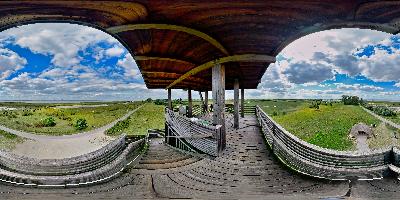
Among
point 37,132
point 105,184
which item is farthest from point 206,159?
point 37,132

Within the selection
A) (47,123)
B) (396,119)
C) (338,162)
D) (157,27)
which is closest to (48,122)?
(47,123)

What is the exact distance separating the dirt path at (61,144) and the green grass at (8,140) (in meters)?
0.74

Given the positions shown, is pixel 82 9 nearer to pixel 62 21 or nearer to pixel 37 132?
pixel 62 21

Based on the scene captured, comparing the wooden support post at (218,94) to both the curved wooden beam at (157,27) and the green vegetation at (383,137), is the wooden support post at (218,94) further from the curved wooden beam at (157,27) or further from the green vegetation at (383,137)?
the green vegetation at (383,137)

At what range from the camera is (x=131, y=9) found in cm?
448

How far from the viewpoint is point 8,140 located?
39312 mm

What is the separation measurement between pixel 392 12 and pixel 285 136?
4131 millimetres

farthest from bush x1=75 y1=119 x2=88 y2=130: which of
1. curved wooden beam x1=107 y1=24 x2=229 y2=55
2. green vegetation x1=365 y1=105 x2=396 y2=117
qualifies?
green vegetation x1=365 y1=105 x2=396 y2=117

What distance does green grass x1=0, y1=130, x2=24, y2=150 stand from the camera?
37.2 meters

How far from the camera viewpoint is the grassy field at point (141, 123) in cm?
4427

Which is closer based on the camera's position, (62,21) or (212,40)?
(62,21)

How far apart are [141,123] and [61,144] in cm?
1417

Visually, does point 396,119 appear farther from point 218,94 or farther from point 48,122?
point 48,122

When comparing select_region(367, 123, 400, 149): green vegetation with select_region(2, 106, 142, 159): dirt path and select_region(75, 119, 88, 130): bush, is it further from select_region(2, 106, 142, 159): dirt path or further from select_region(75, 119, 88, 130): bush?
select_region(75, 119, 88, 130): bush
